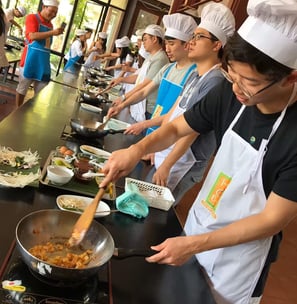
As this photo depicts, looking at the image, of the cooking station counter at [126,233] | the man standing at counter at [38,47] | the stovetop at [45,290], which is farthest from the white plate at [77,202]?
the man standing at counter at [38,47]

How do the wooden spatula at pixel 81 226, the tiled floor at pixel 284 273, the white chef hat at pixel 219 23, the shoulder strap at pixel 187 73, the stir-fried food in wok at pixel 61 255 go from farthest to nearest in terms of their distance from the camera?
1. the tiled floor at pixel 284 273
2. the shoulder strap at pixel 187 73
3. the white chef hat at pixel 219 23
4. the wooden spatula at pixel 81 226
5. the stir-fried food in wok at pixel 61 255

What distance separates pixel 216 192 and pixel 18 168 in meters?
0.78

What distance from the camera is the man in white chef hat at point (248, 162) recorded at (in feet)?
3.25

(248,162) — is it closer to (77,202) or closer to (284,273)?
(77,202)

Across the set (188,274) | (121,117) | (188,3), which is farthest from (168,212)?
(188,3)

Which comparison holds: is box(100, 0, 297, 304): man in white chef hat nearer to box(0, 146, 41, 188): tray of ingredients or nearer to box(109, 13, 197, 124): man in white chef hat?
box(0, 146, 41, 188): tray of ingredients

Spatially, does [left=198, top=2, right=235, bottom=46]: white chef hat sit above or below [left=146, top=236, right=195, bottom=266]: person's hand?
above

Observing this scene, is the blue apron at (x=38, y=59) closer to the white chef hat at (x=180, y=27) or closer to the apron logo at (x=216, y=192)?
the white chef hat at (x=180, y=27)

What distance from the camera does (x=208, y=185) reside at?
1.35 metres

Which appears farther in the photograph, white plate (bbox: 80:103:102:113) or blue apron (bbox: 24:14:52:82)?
blue apron (bbox: 24:14:52:82)

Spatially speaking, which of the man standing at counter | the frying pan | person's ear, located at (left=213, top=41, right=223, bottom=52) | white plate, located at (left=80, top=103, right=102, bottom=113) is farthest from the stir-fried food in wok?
the man standing at counter

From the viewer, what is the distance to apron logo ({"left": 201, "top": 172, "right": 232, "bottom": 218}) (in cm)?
126

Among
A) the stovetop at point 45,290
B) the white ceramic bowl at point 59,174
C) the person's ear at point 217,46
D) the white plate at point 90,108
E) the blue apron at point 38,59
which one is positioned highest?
the person's ear at point 217,46

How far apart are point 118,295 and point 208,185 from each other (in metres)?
0.59
